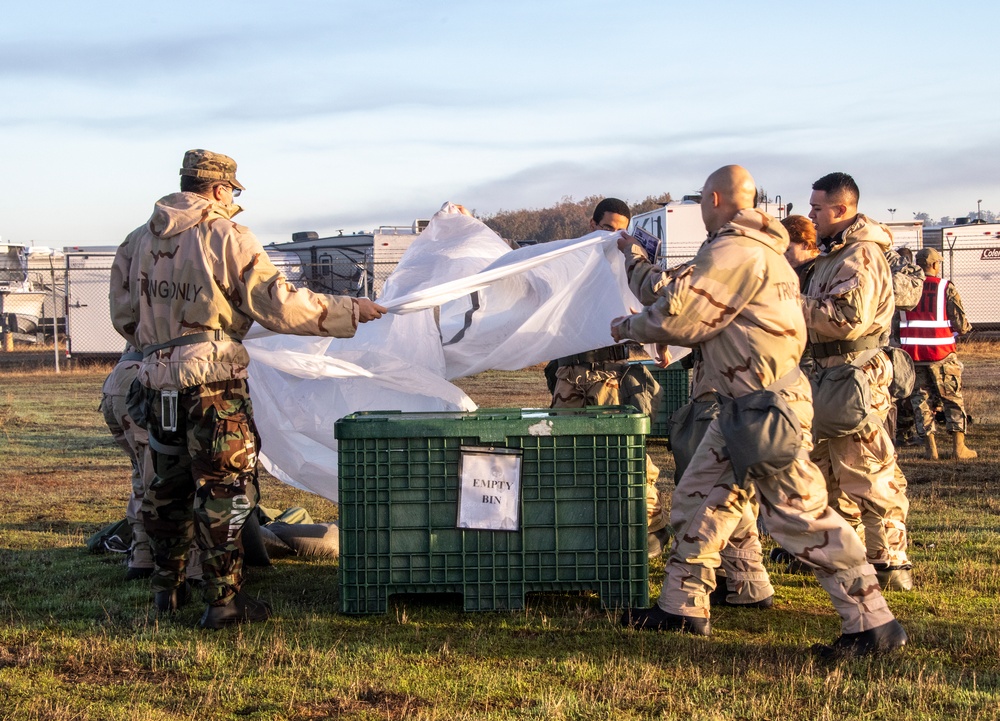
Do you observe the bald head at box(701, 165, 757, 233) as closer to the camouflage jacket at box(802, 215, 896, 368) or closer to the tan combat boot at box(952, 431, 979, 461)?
the camouflage jacket at box(802, 215, 896, 368)

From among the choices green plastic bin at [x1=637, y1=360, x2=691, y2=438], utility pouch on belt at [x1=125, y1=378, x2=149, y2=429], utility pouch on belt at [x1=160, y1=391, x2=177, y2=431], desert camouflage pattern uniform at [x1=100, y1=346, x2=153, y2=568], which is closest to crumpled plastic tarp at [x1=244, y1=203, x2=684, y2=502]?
desert camouflage pattern uniform at [x1=100, y1=346, x2=153, y2=568]

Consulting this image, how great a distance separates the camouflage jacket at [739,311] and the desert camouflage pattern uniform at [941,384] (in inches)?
247

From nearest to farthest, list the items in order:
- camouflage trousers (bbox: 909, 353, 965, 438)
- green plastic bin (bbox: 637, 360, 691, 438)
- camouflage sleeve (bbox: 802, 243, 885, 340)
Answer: camouflage sleeve (bbox: 802, 243, 885, 340) → camouflage trousers (bbox: 909, 353, 965, 438) → green plastic bin (bbox: 637, 360, 691, 438)

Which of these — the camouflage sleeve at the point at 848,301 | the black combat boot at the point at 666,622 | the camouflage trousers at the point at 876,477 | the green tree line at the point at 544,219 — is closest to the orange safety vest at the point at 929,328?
the camouflage trousers at the point at 876,477

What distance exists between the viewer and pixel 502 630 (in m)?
4.60

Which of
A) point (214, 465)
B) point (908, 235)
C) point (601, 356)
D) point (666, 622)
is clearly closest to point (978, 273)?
point (908, 235)

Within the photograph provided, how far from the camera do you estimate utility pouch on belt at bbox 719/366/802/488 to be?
4.07 metres

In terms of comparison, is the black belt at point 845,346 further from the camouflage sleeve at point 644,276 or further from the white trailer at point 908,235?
the white trailer at point 908,235

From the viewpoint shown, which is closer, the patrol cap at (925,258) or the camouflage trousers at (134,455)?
the camouflage trousers at (134,455)

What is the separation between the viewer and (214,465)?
4.69 m

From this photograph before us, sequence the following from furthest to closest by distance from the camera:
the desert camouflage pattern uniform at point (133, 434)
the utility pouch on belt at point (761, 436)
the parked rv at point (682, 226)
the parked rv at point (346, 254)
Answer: the parked rv at point (346, 254)
the parked rv at point (682, 226)
the desert camouflage pattern uniform at point (133, 434)
the utility pouch on belt at point (761, 436)

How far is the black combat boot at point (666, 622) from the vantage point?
4.46 metres

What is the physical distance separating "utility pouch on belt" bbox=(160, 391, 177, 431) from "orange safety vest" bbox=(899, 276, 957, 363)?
7.68 metres

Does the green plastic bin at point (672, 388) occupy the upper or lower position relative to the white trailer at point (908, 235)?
lower
